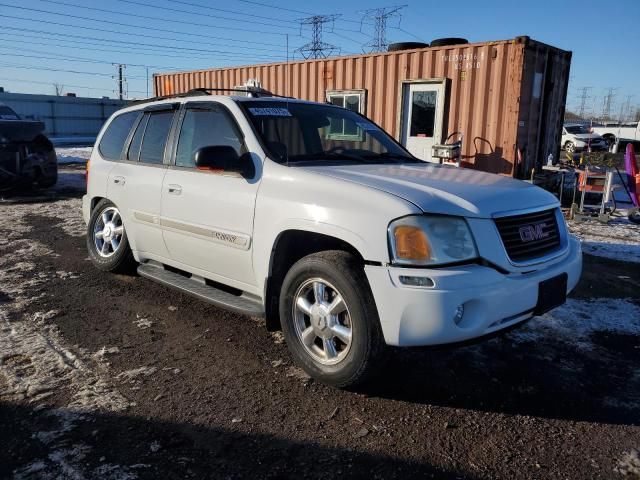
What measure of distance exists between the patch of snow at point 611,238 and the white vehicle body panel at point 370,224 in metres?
3.59

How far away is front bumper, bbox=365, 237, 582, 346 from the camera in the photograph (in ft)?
8.52

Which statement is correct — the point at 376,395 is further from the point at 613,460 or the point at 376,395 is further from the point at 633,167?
the point at 633,167

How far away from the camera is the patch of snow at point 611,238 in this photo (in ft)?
21.7

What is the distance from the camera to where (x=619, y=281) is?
5398 mm

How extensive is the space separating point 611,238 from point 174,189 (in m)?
6.31

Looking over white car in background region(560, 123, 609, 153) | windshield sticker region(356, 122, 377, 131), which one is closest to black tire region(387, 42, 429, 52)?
windshield sticker region(356, 122, 377, 131)

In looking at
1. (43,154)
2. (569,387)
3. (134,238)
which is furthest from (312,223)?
(43,154)

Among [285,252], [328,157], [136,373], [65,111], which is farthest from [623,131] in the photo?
[65,111]

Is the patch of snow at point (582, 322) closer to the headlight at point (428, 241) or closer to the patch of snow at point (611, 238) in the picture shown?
the headlight at point (428, 241)

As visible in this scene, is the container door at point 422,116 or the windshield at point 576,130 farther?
the windshield at point 576,130

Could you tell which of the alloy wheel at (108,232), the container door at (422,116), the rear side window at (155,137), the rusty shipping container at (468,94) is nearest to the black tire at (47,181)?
the rusty shipping container at (468,94)

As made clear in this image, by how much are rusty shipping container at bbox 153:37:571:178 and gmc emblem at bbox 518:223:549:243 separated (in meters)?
7.13

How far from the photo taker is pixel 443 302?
8.47 feet

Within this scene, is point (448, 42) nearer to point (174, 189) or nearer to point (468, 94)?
point (468, 94)
